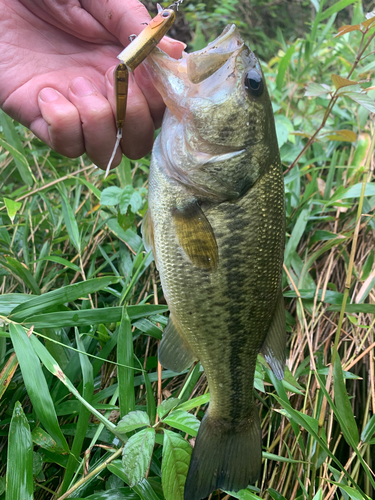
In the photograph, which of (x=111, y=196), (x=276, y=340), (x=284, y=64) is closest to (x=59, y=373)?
(x=276, y=340)

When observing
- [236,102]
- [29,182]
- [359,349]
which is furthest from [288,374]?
[29,182]

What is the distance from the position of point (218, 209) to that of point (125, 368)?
30.1 inches

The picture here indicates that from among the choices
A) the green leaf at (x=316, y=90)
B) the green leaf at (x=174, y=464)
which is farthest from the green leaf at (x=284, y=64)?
the green leaf at (x=174, y=464)

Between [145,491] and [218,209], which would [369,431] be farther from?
[218,209]

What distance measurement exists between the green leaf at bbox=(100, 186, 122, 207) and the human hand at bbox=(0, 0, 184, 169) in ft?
0.86

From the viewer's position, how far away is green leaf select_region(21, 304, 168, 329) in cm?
141

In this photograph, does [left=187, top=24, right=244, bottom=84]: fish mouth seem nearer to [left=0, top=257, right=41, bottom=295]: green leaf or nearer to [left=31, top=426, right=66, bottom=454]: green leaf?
[left=0, top=257, right=41, bottom=295]: green leaf

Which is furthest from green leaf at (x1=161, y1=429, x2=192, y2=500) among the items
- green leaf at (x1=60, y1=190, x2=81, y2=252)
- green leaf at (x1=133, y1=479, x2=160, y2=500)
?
green leaf at (x1=60, y1=190, x2=81, y2=252)

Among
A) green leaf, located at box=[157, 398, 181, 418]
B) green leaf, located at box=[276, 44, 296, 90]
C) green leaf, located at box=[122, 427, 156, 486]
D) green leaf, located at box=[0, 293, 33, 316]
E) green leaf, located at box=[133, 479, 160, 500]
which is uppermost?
green leaf, located at box=[276, 44, 296, 90]

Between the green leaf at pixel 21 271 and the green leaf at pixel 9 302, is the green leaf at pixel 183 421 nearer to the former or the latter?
the green leaf at pixel 9 302

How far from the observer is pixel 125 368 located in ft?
4.85

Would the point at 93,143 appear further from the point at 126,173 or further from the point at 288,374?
the point at 288,374

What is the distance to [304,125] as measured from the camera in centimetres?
275

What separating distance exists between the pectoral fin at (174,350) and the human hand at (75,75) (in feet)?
2.56
